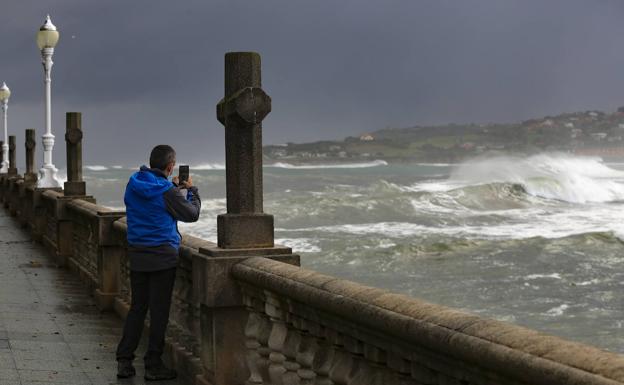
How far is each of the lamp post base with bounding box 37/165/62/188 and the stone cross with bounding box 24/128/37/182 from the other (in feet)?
21.3

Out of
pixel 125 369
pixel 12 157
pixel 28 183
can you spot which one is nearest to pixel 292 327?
pixel 125 369

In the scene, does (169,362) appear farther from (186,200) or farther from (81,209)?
(81,209)

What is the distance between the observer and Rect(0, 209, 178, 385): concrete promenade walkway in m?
7.64

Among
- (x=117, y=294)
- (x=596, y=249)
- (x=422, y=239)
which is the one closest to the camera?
(x=117, y=294)

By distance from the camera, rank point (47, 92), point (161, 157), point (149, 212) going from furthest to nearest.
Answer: point (47, 92), point (149, 212), point (161, 157)

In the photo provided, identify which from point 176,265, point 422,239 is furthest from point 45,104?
point 422,239

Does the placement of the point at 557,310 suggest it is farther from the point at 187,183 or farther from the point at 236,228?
the point at 236,228

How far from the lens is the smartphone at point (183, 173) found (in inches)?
277

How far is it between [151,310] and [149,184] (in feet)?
3.28

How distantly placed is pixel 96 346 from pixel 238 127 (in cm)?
359

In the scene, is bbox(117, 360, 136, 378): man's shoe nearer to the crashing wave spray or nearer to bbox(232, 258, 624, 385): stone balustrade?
bbox(232, 258, 624, 385): stone balustrade

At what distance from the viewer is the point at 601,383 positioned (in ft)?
8.76

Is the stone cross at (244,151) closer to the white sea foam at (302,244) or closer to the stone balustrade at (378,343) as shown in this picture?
the stone balustrade at (378,343)

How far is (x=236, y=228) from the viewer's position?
6316 mm
